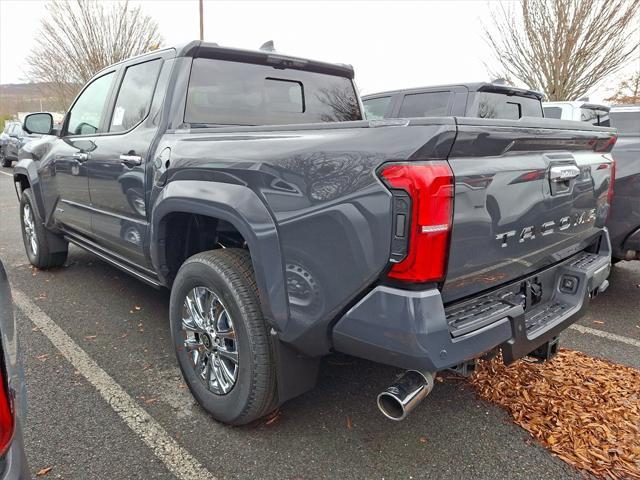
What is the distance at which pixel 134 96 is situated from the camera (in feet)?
11.1

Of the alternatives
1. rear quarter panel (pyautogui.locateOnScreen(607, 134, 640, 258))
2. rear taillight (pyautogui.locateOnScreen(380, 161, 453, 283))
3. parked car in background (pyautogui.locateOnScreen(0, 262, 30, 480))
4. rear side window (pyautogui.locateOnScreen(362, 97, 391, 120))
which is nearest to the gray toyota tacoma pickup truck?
rear taillight (pyautogui.locateOnScreen(380, 161, 453, 283))

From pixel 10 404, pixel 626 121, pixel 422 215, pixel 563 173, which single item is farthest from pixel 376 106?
pixel 10 404

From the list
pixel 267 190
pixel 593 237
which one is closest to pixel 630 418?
pixel 593 237

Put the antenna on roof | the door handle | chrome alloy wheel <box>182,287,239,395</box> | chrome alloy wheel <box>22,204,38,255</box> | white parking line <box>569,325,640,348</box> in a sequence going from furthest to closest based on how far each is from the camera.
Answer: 1. chrome alloy wheel <box>22,204,38,255</box>
2. white parking line <box>569,325,640,348</box>
3. the antenna on roof
4. the door handle
5. chrome alloy wheel <box>182,287,239,395</box>

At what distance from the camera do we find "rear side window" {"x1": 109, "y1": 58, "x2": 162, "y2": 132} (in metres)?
3.17

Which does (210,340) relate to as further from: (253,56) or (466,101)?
(466,101)

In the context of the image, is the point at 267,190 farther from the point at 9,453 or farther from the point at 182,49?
the point at 182,49

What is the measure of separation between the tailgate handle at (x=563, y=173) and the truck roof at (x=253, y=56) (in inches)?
75.1

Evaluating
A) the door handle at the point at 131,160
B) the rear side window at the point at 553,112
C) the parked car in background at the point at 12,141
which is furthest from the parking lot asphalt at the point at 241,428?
the parked car in background at the point at 12,141

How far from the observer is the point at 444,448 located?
7.76ft

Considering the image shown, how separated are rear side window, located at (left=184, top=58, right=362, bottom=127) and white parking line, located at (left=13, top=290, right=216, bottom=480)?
5.34 feet

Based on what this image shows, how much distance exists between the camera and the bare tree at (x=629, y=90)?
17312 millimetres

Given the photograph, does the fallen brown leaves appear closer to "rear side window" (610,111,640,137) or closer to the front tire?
the front tire

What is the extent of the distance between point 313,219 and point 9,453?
1177mm
